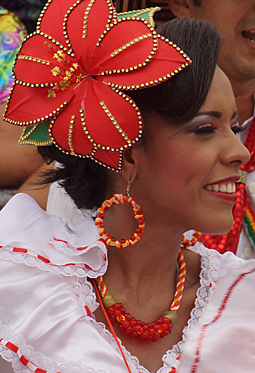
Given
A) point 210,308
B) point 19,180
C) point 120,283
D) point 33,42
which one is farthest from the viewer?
point 19,180

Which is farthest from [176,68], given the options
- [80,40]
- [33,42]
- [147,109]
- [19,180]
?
[19,180]

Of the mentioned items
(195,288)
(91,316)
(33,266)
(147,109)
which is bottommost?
(195,288)

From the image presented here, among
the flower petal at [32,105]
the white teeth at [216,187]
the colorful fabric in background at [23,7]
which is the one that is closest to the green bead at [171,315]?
the white teeth at [216,187]

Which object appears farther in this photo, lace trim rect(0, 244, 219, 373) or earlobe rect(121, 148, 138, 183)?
earlobe rect(121, 148, 138, 183)

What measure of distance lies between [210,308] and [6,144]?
4.82ft

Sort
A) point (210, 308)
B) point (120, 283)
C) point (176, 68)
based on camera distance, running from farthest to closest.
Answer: point (120, 283) → point (176, 68) → point (210, 308)

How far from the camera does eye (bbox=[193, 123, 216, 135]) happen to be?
154 cm

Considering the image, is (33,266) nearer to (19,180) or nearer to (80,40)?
(80,40)

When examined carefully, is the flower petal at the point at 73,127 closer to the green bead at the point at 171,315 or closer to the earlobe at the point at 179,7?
the green bead at the point at 171,315

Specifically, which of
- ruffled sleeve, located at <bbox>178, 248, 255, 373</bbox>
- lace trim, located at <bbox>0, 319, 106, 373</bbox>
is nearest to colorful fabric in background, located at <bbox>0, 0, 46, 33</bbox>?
lace trim, located at <bbox>0, 319, 106, 373</bbox>

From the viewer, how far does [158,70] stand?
147 cm

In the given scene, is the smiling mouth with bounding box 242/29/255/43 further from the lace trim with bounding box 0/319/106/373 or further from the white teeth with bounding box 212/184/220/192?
the lace trim with bounding box 0/319/106/373

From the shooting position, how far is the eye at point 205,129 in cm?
154

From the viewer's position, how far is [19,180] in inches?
90.5
